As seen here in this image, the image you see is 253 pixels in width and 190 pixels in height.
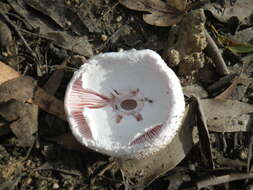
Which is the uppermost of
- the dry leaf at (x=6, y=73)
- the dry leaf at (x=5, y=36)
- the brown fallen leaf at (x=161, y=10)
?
the brown fallen leaf at (x=161, y=10)

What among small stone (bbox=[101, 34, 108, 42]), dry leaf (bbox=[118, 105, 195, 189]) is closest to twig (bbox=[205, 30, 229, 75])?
dry leaf (bbox=[118, 105, 195, 189])

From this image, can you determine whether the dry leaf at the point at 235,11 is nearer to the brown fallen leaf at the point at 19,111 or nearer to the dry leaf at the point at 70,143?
the dry leaf at the point at 70,143

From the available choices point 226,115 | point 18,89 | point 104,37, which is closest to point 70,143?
point 18,89

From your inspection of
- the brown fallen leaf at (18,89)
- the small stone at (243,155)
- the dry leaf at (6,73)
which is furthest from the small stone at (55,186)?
the small stone at (243,155)

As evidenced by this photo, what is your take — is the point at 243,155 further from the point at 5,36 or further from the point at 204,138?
the point at 5,36

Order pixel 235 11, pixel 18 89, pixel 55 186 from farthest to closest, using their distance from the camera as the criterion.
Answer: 1. pixel 235 11
2. pixel 18 89
3. pixel 55 186

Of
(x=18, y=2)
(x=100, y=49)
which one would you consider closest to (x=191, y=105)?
(x=100, y=49)
